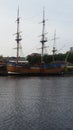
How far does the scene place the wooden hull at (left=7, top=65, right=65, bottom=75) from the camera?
4779 inches

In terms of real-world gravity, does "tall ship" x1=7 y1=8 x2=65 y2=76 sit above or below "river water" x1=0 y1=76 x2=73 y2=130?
below

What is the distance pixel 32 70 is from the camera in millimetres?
124125

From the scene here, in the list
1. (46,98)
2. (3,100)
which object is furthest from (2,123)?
(46,98)

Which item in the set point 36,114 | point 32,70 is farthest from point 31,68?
point 36,114

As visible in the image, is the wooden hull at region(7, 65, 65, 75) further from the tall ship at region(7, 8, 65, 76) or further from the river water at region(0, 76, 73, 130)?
the river water at region(0, 76, 73, 130)

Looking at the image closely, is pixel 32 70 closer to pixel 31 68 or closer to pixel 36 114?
pixel 31 68

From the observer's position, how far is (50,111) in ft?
138

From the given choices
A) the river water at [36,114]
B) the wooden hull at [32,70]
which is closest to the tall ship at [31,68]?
the wooden hull at [32,70]

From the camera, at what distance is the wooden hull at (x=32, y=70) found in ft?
398

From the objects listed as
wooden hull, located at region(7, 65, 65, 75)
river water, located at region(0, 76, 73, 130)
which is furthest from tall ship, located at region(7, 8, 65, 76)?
river water, located at region(0, 76, 73, 130)

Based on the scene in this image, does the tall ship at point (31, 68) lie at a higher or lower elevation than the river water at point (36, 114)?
lower

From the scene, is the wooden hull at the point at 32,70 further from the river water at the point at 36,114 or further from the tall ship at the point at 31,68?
the river water at the point at 36,114

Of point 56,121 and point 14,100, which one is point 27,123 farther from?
point 14,100

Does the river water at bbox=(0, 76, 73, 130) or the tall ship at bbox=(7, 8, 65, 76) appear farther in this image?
the tall ship at bbox=(7, 8, 65, 76)
